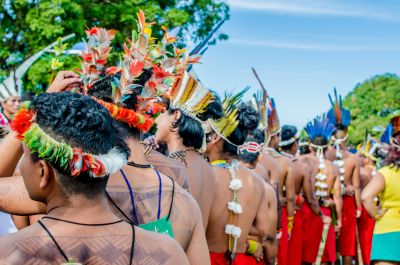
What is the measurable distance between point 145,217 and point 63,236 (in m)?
0.76

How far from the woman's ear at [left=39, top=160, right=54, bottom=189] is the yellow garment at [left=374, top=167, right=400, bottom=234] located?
15.7 ft

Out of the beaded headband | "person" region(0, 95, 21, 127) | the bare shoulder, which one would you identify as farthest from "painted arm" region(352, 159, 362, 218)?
the beaded headband

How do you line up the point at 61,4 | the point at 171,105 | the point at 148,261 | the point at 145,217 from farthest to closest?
the point at 61,4 → the point at 171,105 → the point at 145,217 → the point at 148,261

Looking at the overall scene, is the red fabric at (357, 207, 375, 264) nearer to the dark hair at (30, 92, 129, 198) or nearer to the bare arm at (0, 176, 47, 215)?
the bare arm at (0, 176, 47, 215)

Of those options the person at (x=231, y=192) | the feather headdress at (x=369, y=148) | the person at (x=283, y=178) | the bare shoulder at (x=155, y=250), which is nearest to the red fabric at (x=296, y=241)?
the person at (x=283, y=178)

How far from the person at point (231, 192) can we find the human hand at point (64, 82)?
2091 millimetres

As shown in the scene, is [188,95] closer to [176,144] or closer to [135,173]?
[176,144]

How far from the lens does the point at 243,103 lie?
5586 millimetres

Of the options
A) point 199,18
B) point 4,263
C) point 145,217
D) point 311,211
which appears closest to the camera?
point 4,263

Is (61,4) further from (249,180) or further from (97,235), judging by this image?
(97,235)

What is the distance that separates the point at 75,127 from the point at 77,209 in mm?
284

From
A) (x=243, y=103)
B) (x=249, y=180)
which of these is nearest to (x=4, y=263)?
(x=249, y=180)

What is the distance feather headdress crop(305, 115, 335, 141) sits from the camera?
34.2 feet

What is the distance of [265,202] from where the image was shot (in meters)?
5.37
